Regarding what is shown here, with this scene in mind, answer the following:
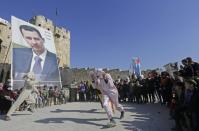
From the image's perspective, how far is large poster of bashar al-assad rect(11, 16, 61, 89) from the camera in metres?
17.2

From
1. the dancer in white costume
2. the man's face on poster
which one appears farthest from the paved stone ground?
the man's face on poster

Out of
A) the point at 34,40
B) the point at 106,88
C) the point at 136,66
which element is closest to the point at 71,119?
the point at 106,88

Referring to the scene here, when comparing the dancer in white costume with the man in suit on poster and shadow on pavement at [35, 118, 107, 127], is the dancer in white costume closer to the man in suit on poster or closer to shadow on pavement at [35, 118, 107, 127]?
shadow on pavement at [35, 118, 107, 127]

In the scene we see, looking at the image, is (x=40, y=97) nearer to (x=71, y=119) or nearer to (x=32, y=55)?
(x=32, y=55)

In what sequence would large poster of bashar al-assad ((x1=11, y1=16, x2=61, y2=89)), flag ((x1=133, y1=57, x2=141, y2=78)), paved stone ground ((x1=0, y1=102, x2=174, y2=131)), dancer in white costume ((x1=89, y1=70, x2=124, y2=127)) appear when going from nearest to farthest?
1. paved stone ground ((x1=0, y1=102, x2=174, y2=131))
2. dancer in white costume ((x1=89, y1=70, x2=124, y2=127))
3. large poster of bashar al-assad ((x1=11, y1=16, x2=61, y2=89))
4. flag ((x1=133, y1=57, x2=141, y2=78))

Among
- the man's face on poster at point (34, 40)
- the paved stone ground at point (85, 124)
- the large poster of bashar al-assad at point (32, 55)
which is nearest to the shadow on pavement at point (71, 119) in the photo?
the paved stone ground at point (85, 124)

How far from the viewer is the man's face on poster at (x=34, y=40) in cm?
1858

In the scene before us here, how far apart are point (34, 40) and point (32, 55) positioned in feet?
3.49

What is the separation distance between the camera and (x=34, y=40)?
1905 centimetres

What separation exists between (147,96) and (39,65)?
20.7 ft

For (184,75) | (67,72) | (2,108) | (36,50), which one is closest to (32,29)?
(36,50)

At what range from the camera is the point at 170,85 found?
43.9ft

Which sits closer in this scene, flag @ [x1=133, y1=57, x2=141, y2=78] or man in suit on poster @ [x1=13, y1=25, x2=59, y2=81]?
man in suit on poster @ [x1=13, y1=25, x2=59, y2=81]

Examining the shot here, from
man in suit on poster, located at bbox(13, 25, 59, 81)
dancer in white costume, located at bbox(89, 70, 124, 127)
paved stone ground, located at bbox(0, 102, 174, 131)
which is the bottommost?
paved stone ground, located at bbox(0, 102, 174, 131)
